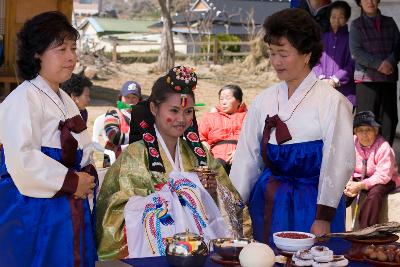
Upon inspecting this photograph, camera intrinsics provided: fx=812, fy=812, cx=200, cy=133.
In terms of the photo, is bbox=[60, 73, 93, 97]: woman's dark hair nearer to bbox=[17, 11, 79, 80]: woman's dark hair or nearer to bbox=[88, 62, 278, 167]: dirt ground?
bbox=[17, 11, 79, 80]: woman's dark hair

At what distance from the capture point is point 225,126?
6.94m

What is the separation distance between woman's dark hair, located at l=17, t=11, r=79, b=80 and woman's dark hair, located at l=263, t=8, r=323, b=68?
3.06 feet

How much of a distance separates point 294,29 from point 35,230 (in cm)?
150

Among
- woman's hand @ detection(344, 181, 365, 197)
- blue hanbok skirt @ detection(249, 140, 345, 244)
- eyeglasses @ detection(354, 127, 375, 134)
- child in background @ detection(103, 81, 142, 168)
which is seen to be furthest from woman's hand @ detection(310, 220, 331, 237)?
child in background @ detection(103, 81, 142, 168)

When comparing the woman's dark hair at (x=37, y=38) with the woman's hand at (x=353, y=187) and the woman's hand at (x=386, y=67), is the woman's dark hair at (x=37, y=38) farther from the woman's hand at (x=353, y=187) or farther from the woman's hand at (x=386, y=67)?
the woman's hand at (x=386, y=67)

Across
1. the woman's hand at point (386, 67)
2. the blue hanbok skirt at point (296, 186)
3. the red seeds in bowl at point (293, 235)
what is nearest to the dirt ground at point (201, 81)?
the woman's hand at point (386, 67)

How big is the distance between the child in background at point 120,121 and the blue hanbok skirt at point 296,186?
3.17m

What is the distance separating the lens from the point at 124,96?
7.30 m

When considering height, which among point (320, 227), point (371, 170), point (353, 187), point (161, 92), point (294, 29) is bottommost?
point (353, 187)

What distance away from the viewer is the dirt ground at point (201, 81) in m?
17.3

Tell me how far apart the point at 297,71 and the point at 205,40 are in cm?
2615

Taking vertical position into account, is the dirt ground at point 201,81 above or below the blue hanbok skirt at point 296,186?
below

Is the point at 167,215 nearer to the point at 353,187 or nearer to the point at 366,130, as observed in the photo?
the point at 353,187

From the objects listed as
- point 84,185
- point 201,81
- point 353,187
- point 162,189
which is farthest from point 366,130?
point 201,81
